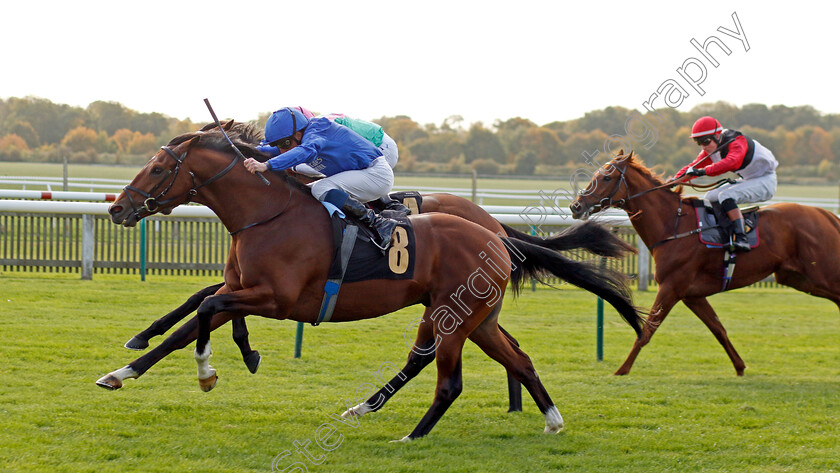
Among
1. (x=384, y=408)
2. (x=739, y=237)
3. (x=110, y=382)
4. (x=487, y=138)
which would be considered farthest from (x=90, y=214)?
(x=487, y=138)

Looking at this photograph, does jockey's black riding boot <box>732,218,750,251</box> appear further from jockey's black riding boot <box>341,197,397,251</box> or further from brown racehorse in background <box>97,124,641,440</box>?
jockey's black riding boot <box>341,197,397,251</box>

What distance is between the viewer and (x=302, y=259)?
14.7 feet

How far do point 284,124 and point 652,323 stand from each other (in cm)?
381

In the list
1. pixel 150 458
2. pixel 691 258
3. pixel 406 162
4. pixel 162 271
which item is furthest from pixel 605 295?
pixel 406 162

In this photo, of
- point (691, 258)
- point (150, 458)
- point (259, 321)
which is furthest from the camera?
point (259, 321)

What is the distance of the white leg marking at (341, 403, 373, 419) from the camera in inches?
197

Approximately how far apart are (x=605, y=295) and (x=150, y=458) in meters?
3.05

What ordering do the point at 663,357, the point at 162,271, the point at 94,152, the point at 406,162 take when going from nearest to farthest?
1. the point at 663,357
2. the point at 162,271
3. the point at 94,152
4. the point at 406,162

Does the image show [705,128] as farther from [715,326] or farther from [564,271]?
[564,271]

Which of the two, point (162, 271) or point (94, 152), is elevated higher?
point (94, 152)

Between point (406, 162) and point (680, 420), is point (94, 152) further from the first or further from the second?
point (680, 420)

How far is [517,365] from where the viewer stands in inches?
189

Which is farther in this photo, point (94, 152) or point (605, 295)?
point (94, 152)

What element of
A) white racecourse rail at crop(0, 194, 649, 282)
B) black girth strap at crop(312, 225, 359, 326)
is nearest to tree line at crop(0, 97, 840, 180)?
white racecourse rail at crop(0, 194, 649, 282)
